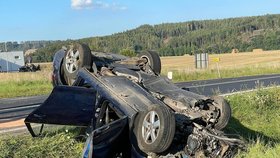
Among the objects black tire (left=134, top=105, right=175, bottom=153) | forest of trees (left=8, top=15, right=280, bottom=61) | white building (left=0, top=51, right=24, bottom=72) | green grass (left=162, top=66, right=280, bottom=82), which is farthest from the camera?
forest of trees (left=8, top=15, right=280, bottom=61)

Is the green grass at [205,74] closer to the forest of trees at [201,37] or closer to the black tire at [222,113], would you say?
the black tire at [222,113]

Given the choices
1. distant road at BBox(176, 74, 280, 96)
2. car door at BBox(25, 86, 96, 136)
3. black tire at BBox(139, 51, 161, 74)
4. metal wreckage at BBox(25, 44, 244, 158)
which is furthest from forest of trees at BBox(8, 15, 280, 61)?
car door at BBox(25, 86, 96, 136)

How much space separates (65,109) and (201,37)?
495 ft

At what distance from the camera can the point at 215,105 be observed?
20.0 feet

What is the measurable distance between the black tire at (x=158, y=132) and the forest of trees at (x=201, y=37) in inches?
4535

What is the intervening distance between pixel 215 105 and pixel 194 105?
339 mm

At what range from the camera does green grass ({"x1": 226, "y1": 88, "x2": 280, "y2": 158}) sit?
9.95 metres

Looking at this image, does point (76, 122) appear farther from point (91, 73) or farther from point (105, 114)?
point (91, 73)

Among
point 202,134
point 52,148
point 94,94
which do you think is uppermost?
point 94,94

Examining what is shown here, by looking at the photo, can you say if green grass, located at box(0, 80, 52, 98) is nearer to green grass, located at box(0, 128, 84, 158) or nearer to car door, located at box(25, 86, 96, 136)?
green grass, located at box(0, 128, 84, 158)

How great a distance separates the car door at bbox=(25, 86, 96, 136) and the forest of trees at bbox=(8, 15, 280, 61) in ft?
375

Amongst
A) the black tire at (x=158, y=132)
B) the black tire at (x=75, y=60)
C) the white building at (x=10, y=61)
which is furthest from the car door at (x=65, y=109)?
the white building at (x=10, y=61)

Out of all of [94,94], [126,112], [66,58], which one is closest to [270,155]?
[126,112]

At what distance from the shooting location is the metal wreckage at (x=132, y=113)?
5270mm
